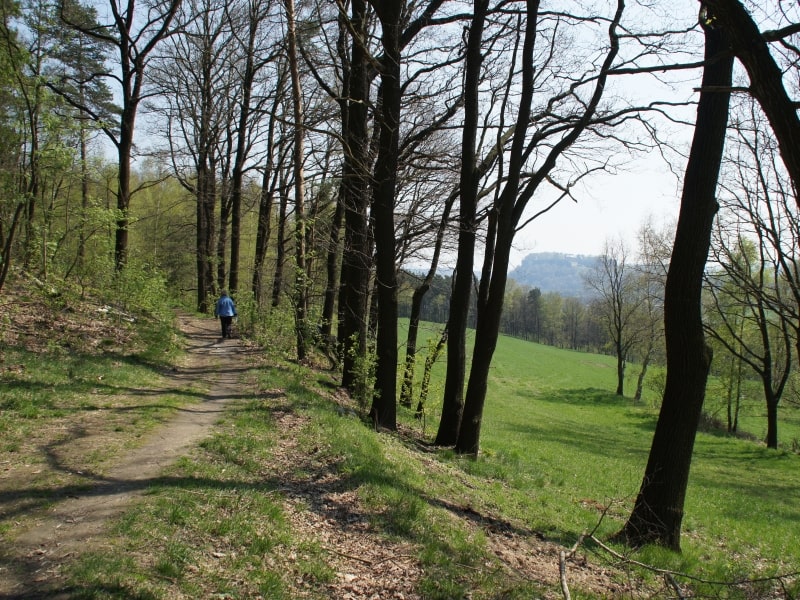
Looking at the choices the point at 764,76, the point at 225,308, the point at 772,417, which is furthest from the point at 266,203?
the point at 772,417

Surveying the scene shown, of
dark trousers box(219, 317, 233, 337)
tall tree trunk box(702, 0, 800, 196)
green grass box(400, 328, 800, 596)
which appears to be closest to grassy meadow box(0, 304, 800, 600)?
green grass box(400, 328, 800, 596)

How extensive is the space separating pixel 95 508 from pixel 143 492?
0.48 metres

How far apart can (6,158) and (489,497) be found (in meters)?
12.8

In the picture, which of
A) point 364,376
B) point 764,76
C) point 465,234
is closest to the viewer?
point 764,76

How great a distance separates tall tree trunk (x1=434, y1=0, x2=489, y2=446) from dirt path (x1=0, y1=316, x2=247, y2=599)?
5.10 m

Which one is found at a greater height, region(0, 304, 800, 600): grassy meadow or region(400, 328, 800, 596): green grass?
region(0, 304, 800, 600): grassy meadow

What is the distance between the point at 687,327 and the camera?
6.87 metres

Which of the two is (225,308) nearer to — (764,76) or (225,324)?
(225,324)

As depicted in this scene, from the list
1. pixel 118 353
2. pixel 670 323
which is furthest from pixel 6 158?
pixel 670 323

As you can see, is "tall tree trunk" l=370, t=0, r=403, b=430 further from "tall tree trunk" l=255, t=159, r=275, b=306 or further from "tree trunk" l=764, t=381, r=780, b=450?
"tree trunk" l=764, t=381, r=780, b=450

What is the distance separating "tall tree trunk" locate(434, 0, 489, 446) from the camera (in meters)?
11.0

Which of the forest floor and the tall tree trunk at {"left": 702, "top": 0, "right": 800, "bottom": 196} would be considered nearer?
the tall tree trunk at {"left": 702, "top": 0, "right": 800, "bottom": 196}

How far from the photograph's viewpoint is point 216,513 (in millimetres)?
4832

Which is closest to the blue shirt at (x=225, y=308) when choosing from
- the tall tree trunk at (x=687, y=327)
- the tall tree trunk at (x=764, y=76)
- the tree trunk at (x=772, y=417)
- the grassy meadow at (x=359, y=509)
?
the grassy meadow at (x=359, y=509)
